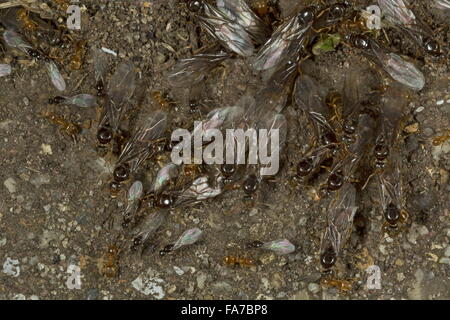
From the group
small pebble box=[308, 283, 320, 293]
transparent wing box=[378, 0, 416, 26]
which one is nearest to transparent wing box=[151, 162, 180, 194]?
small pebble box=[308, 283, 320, 293]

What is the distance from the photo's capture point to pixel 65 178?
202 inches

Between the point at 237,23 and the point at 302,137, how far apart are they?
885mm

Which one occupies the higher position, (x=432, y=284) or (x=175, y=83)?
(x=175, y=83)

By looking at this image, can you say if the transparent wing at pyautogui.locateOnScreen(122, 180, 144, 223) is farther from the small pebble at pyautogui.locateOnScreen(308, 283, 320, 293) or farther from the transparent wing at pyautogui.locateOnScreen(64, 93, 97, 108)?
the small pebble at pyautogui.locateOnScreen(308, 283, 320, 293)

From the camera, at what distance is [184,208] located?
16.6 feet

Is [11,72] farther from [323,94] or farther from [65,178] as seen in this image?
[323,94]

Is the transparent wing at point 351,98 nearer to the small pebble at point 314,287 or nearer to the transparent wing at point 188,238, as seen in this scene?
the small pebble at point 314,287

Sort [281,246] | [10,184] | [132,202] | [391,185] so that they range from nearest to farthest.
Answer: [391,185]
[281,246]
[132,202]
[10,184]

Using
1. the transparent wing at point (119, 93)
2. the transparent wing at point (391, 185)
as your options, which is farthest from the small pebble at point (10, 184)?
the transparent wing at point (391, 185)

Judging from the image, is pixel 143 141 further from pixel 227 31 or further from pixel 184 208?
pixel 227 31

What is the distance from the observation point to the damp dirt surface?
4945 millimetres

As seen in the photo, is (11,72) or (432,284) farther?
(11,72)

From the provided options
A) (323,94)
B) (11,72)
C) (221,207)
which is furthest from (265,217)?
(11,72)

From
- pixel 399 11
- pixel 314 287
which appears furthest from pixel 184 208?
pixel 399 11
